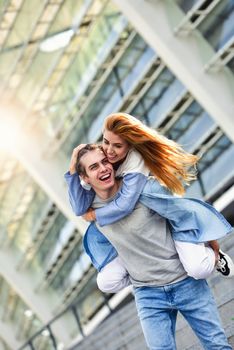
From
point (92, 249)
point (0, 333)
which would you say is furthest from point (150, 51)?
point (0, 333)

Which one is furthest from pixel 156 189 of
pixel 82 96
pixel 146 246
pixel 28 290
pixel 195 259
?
pixel 28 290

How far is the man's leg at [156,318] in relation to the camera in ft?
17.2

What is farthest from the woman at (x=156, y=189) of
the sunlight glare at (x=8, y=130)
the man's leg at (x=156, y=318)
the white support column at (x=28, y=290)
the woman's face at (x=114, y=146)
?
the white support column at (x=28, y=290)

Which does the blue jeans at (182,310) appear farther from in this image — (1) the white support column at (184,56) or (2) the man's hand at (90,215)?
(1) the white support column at (184,56)

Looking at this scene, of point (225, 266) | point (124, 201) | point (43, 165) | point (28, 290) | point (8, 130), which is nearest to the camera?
point (124, 201)

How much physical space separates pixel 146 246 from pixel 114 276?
0.33m

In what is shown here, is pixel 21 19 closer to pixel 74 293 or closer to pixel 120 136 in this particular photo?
pixel 74 293

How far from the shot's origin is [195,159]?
5137 mm

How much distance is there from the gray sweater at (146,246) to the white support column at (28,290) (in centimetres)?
3045

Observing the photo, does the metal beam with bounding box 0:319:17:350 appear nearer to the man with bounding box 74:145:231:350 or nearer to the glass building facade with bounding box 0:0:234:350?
the glass building facade with bounding box 0:0:234:350

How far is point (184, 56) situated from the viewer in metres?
19.8

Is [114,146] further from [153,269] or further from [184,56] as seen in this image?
[184,56]

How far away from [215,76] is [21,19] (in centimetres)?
695

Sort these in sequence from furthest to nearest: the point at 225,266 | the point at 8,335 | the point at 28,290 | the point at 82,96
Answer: the point at 8,335 < the point at 28,290 < the point at 82,96 < the point at 225,266
